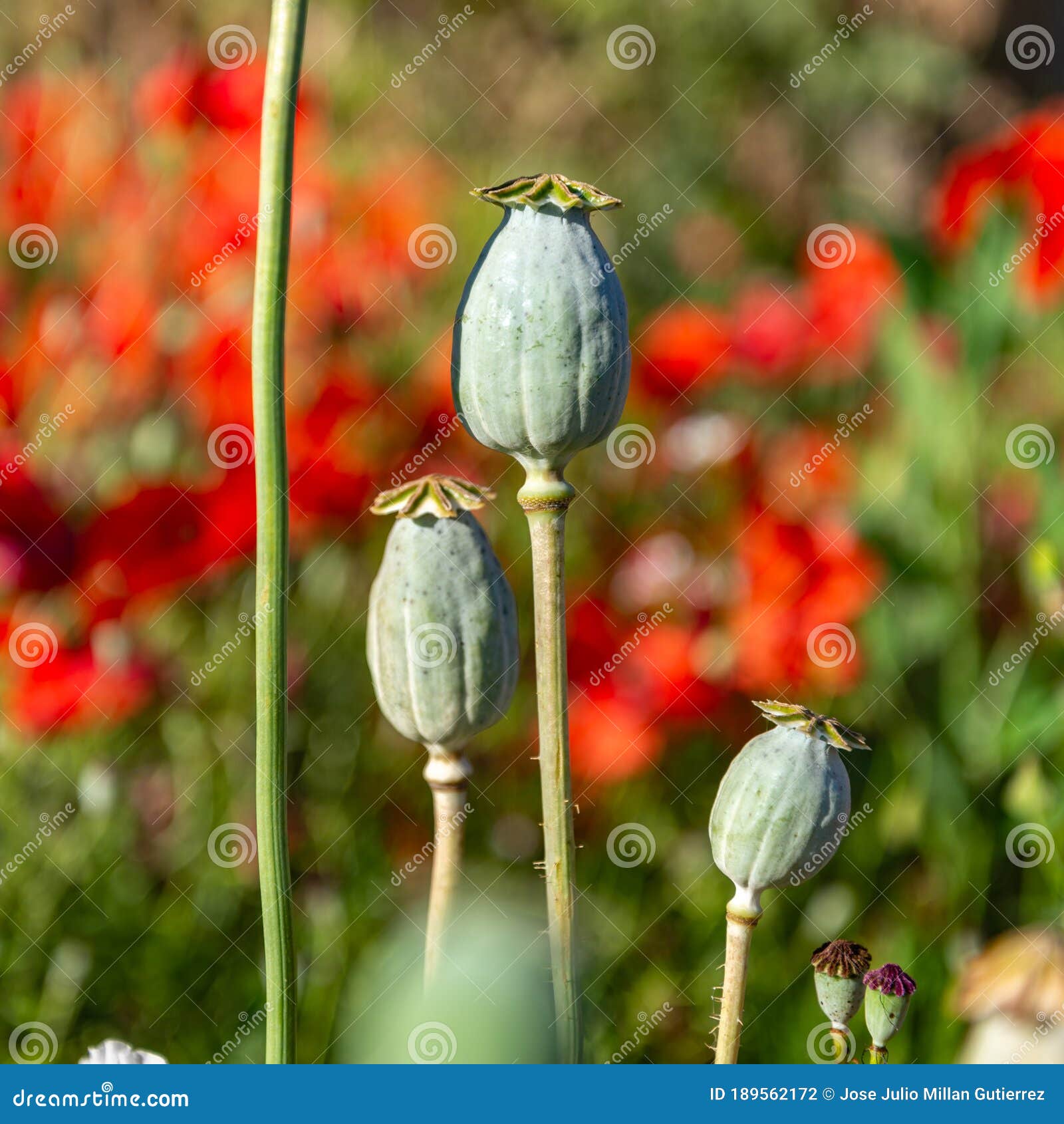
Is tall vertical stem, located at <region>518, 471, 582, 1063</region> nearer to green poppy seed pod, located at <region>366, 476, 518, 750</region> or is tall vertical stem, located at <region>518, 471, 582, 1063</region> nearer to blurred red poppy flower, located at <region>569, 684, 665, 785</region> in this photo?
green poppy seed pod, located at <region>366, 476, 518, 750</region>

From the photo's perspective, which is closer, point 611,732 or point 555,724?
point 555,724

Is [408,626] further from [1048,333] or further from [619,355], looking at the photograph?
[1048,333]

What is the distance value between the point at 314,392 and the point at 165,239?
0.44 feet

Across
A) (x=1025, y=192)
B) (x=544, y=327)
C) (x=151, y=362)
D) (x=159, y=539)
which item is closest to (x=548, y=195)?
(x=544, y=327)

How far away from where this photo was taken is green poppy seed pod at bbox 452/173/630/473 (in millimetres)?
233

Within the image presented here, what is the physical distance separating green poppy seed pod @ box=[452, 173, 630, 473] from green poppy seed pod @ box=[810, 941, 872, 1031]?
0.14 metres

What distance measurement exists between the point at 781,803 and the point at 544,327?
0.11 metres

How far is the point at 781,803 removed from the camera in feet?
0.85

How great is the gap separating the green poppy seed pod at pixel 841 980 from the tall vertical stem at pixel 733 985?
0.02 metres

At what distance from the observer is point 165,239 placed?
0.66 metres

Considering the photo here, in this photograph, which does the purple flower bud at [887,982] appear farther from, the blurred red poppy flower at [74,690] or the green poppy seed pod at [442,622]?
the blurred red poppy flower at [74,690]

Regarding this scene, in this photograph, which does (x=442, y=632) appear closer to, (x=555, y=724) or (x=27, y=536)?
(x=555, y=724)

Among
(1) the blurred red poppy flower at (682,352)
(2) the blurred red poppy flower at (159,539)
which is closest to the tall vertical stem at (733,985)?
(2) the blurred red poppy flower at (159,539)

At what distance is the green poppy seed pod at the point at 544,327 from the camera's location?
233mm
